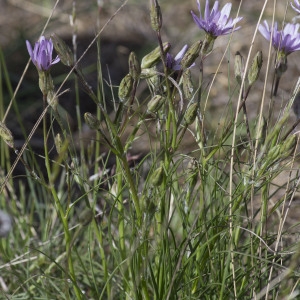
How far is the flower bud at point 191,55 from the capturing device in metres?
0.91

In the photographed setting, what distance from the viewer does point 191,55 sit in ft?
2.98

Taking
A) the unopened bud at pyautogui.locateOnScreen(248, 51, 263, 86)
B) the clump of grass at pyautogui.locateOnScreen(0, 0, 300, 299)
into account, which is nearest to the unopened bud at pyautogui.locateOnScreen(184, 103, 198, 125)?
the clump of grass at pyautogui.locateOnScreen(0, 0, 300, 299)

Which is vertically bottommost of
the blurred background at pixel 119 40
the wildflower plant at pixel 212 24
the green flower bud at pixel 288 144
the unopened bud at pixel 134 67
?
the blurred background at pixel 119 40

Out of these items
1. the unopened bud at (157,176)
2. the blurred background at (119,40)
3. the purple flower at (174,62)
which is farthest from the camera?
the blurred background at (119,40)

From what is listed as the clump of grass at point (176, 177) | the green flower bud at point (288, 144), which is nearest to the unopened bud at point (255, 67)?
the clump of grass at point (176, 177)

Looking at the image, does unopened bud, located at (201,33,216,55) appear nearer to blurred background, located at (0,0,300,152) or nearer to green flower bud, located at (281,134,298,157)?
green flower bud, located at (281,134,298,157)

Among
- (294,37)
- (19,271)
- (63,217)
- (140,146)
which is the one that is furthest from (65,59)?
(140,146)

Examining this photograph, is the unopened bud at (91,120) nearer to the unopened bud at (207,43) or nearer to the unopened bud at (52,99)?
the unopened bud at (52,99)

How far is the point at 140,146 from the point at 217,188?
42.8 inches

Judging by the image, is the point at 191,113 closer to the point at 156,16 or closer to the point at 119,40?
the point at 156,16

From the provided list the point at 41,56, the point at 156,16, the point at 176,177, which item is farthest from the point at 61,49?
the point at 176,177

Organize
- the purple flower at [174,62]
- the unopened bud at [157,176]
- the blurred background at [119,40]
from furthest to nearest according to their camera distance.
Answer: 1. the blurred background at [119,40]
2. the purple flower at [174,62]
3. the unopened bud at [157,176]

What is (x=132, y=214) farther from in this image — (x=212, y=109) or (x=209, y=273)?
(x=212, y=109)

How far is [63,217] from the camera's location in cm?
97
